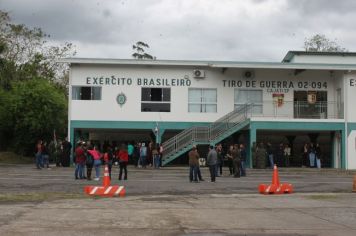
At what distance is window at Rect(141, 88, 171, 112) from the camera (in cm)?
3659

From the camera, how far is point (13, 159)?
39.0m

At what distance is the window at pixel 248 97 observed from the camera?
3712cm

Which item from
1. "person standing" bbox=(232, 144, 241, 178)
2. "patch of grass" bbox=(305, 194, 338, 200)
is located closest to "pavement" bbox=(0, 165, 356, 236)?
"patch of grass" bbox=(305, 194, 338, 200)

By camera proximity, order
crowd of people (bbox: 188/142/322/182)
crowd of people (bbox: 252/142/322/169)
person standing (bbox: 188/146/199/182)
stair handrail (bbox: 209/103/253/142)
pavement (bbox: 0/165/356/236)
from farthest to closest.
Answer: stair handrail (bbox: 209/103/253/142) → crowd of people (bbox: 252/142/322/169) → crowd of people (bbox: 188/142/322/182) → person standing (bbox: 188/146/199/182) → pavement (bbox: 0/165/356/236)

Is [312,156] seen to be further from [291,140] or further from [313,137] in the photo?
[291,140]

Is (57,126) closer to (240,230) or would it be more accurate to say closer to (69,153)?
(69,153)

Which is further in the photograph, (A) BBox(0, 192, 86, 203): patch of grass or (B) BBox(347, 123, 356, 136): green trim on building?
(B) BBox(347, 123, 356, 136): green trim on building

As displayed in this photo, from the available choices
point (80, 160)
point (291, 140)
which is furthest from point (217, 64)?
point (80, 160)

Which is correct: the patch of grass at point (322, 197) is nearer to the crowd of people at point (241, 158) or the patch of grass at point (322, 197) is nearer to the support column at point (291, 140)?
the crowd of people at point (241, 158)

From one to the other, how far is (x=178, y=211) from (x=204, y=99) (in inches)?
938

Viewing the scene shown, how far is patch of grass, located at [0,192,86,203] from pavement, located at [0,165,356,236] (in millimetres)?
30

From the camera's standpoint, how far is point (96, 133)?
4147cm

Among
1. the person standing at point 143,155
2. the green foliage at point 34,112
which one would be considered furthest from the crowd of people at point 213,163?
the green foliage at point 34,112

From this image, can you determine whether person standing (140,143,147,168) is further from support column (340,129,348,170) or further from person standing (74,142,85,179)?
support column (340,129,348,170)
